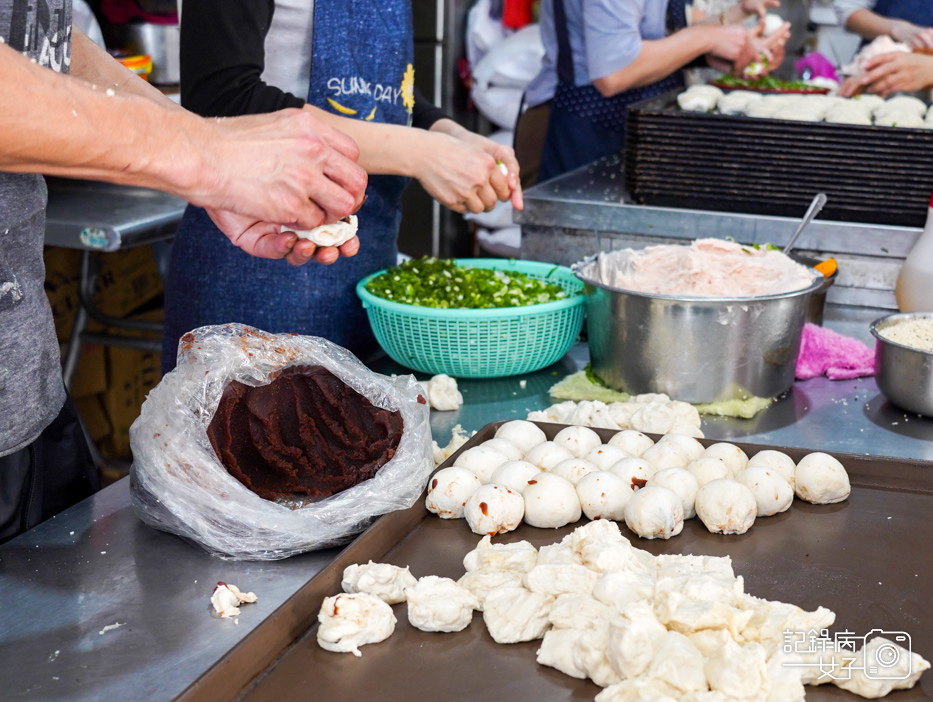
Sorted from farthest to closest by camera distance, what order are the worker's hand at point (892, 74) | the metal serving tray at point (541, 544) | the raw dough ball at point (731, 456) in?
the worker's hand at point (892, 74) → the raw dough ball at point (731, 456) → the metal serving tray at point (541, 544)

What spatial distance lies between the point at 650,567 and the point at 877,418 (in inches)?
34.1

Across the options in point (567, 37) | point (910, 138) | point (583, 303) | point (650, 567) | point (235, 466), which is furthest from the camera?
point (567, 37)

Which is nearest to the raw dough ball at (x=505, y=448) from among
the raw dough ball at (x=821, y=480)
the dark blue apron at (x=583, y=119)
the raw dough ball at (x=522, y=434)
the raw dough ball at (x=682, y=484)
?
the raw dough ball at (x=522, y=434)

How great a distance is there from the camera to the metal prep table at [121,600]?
107 cm

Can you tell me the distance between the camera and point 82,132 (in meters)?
1.06

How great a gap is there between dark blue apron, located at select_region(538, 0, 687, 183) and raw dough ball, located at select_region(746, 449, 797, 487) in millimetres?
2318

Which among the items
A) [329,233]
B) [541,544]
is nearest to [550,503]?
[541,544]

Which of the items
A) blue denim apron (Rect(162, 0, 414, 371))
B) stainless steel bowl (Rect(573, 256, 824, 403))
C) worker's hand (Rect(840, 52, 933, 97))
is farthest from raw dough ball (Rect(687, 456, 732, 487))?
worker's hand (Rect(840, 52, 933, 97))

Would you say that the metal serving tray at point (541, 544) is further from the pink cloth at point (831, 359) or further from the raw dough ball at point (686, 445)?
the pink cloth at point (831, 359)

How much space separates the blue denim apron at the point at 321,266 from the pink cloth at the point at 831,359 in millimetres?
1004

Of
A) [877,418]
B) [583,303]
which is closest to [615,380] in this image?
[583,303]

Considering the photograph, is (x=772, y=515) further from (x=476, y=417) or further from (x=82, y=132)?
(x=82, y=132)

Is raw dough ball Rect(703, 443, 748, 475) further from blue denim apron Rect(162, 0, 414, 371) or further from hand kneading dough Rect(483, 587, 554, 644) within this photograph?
blue denim apron Rect(162, 0, 414, 371)

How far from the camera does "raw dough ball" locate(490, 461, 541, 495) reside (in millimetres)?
1431
